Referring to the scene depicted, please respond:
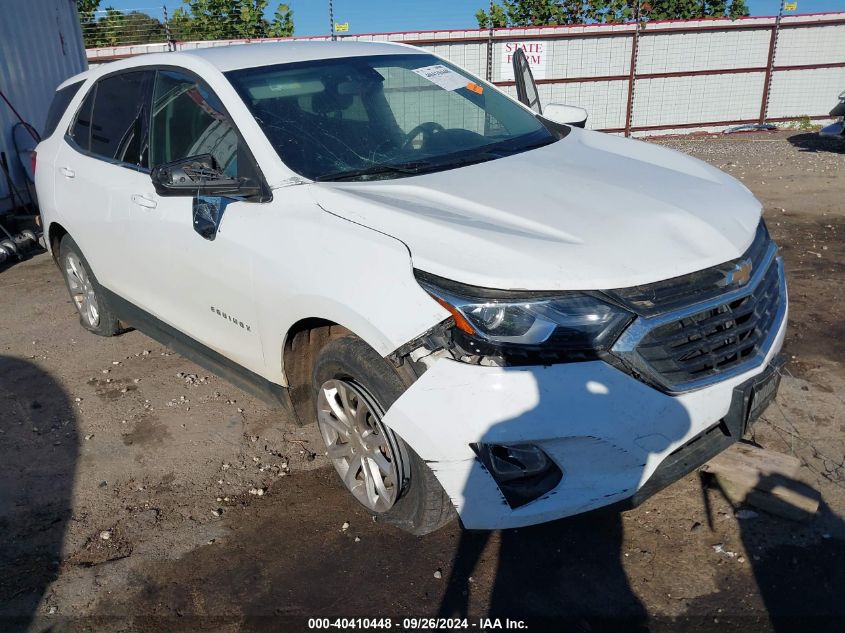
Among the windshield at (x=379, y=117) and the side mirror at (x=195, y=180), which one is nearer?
the side mirror at (x=195, y=180)

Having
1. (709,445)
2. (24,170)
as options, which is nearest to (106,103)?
(709,445)

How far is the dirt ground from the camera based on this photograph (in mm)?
2645

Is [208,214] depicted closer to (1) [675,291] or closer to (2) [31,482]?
(2) [31,482]

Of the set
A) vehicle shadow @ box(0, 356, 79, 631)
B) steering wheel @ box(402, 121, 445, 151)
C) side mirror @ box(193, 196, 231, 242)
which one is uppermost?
steering wheel @ box(402, 121, 445, 151)

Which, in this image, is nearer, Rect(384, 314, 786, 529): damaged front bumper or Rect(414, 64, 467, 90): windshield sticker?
Rect(384, 314, 786, 529): damaged front bumper

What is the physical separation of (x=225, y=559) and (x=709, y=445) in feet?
6.39

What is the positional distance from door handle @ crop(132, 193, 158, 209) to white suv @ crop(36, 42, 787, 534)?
12 millimetres

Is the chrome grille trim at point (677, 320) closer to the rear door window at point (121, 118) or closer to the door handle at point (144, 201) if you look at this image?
the door handle at point (144, 201)

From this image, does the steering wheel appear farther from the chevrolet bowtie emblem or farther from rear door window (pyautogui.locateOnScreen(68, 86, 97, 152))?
rear door window (pyautogui.locateOnScreen(68, 86, 97, 152))

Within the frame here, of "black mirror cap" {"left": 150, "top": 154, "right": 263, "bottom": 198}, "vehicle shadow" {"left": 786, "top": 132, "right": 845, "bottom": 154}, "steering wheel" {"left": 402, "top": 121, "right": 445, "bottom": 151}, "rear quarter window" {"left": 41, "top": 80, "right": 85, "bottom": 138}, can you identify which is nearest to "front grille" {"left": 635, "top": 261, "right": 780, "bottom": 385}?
"steering wheel" {"left": 402, "top": 121, "right": 445, "bottom": 151}

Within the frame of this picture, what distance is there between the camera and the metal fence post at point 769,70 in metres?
15.3

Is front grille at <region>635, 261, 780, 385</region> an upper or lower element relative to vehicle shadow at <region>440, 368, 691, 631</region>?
upper

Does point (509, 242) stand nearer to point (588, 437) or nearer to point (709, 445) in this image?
point (588, 437)

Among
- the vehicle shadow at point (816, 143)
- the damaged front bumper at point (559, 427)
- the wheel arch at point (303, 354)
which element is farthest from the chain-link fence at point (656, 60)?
the damaged front bumper at point (559, 427)
